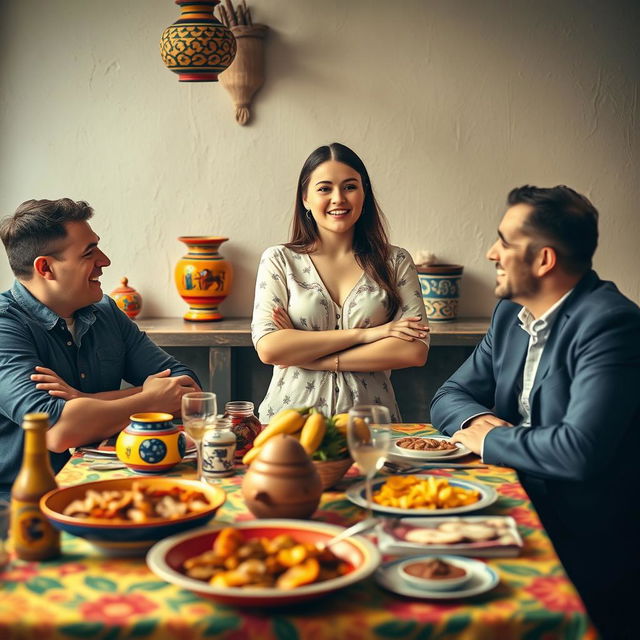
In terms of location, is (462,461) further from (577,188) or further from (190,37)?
(577,188)

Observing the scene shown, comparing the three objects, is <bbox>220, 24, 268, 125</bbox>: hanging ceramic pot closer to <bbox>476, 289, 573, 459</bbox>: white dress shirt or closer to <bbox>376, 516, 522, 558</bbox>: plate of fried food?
<bbox>476, 289, 573, 459</bbox>: white dress shirt

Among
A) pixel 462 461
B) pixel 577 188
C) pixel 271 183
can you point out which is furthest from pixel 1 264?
pixel 462 461

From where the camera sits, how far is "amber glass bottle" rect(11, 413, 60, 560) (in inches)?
60.9

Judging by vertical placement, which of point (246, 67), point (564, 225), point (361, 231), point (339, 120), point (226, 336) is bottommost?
point (226, 336)

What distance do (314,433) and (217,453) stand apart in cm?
28

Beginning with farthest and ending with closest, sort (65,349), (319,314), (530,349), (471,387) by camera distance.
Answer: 1. (319,314)
2. (65,349)
3. (471,387)
4. (530,349)

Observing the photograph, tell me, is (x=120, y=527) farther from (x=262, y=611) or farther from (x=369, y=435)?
(x=369, y=435)

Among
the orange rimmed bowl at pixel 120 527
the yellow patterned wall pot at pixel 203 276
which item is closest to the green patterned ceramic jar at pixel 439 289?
the yellow patterned wall pot at pixel 203 276

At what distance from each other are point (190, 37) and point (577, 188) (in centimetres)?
197

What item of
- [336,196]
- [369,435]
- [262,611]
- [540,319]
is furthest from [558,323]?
[262,611]

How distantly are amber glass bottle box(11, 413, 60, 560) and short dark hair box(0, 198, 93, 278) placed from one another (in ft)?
3.73

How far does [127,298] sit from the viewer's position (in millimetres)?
4387

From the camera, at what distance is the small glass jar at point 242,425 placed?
2.18 meters

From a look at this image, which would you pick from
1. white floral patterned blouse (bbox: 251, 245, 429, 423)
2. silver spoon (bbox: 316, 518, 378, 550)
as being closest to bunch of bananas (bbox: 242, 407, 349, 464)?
silver spoon (bbox: 316, 518, 378, 550)
